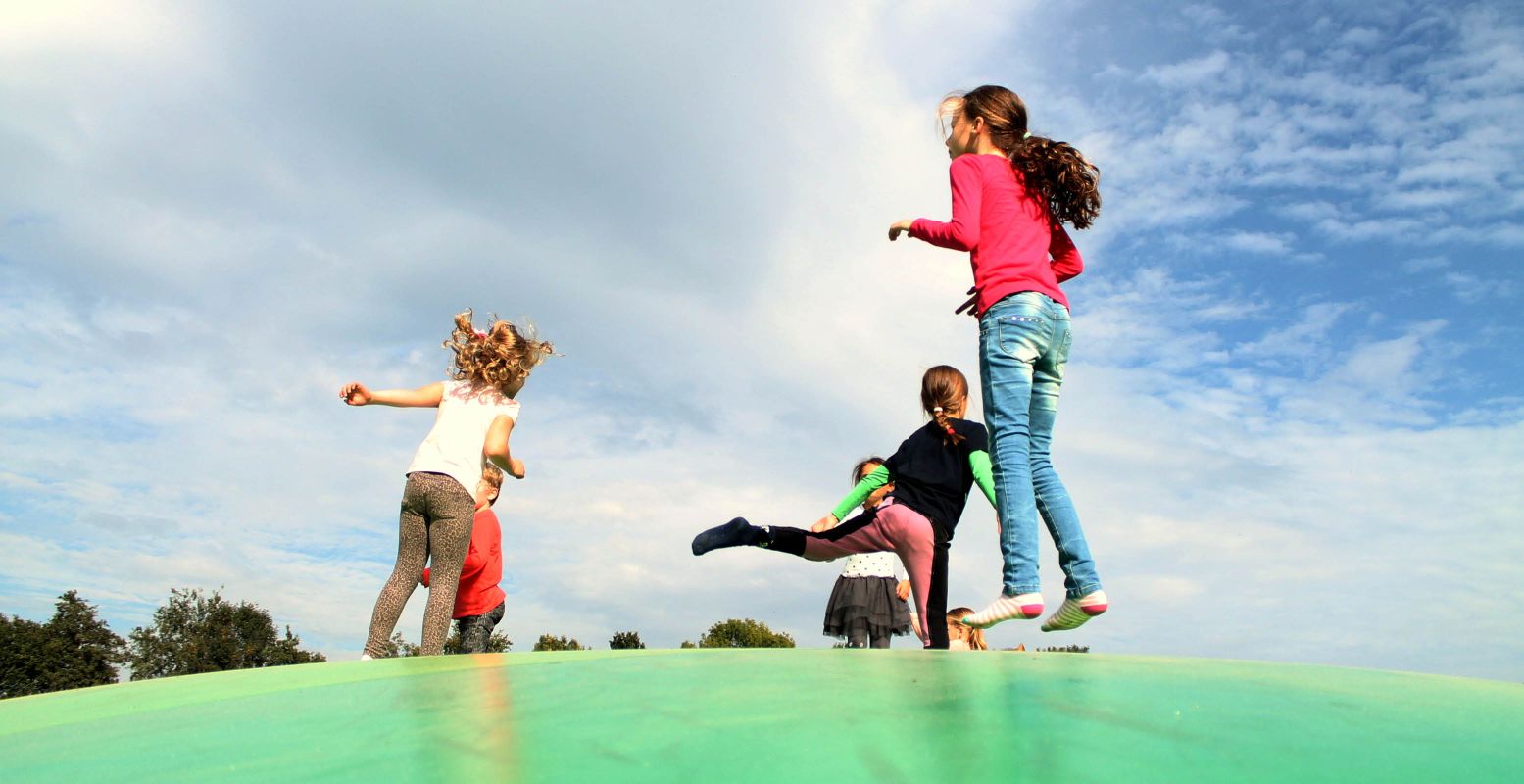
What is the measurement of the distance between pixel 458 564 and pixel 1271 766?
18.1 ft

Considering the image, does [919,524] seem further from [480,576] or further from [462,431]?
[480,576]

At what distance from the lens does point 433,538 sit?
6258 millimetres

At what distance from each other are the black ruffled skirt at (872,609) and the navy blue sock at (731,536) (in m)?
3.26

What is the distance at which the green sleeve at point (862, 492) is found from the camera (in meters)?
6.15

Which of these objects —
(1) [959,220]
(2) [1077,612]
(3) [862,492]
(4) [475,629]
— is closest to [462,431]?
(4) [475,629]

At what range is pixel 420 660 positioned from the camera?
3635 millimetres

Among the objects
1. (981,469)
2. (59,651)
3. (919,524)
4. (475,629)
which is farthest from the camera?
(59,651)

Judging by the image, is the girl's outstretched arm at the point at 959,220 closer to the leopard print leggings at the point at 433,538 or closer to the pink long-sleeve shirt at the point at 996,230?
the pink long-sleeve shirt at the point at 996,230

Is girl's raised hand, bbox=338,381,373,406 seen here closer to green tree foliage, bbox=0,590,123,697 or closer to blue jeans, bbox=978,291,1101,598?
blue jeans, bbox=978,291,1101,598

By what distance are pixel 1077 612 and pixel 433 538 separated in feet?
13.3

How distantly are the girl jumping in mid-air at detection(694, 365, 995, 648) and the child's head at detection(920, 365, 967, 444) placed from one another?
0.02 meters

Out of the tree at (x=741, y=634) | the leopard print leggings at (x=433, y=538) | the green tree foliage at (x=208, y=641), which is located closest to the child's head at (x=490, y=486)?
the leopard print leggings at (x=433, y=538)

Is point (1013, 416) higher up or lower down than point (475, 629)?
higher up

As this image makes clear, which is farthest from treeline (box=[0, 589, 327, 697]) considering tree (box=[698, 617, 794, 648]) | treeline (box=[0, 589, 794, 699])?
tree (box=[698, 617, 794, 648])
